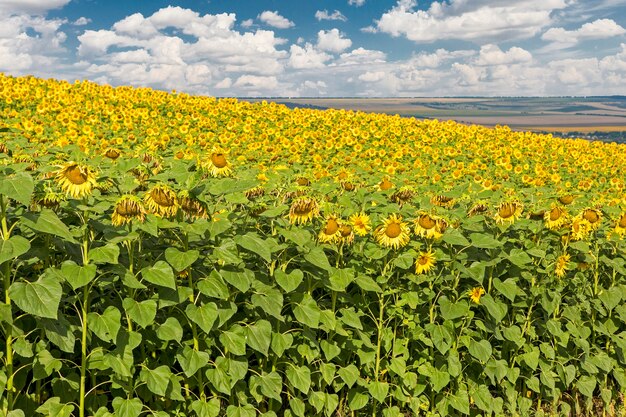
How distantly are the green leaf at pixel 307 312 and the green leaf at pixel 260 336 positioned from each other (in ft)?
0.72

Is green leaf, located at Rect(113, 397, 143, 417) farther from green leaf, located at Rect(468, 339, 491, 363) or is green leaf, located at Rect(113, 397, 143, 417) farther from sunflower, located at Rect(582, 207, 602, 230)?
sunflower, located at Rect(582, 207, 602, 230)

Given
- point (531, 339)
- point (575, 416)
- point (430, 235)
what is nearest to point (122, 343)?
→ point (430, 235)

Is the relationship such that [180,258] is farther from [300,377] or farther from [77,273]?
[300,377]

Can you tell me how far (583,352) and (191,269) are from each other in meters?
3.92

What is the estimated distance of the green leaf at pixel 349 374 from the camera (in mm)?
4117

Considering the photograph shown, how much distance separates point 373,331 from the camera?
4352 millimetres

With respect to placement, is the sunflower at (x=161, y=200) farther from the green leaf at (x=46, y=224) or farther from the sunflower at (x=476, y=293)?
the sunflower at (x=476, y=293)

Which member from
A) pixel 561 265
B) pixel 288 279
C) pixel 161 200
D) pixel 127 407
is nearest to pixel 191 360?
pixel 127 407

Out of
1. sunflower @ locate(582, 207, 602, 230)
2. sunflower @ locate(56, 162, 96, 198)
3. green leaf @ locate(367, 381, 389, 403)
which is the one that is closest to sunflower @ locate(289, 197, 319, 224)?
sunflower @ locate(56, 162, 96, 198)

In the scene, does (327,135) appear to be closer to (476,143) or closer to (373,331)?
(476,143)

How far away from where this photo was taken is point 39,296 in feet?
9.32

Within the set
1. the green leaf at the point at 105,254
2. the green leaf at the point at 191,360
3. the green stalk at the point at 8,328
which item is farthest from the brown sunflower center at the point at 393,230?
the green stalk at the point at 8,328

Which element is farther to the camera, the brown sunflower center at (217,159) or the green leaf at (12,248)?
the brown sunflower center at (217,159)

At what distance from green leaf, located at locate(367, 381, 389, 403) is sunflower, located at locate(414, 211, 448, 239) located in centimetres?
123
